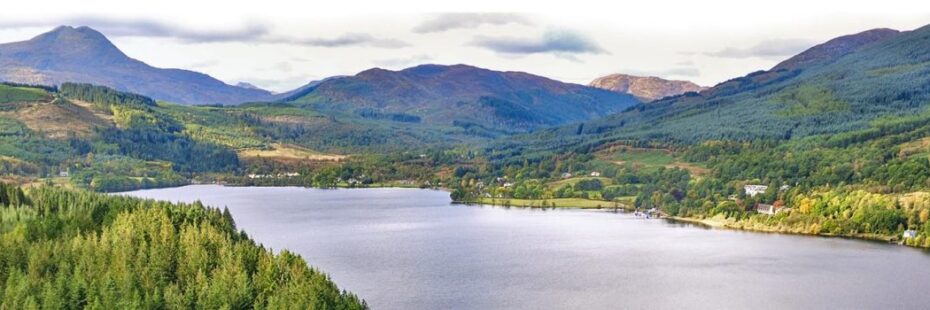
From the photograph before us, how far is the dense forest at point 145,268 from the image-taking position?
159 ft

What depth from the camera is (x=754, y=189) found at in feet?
408

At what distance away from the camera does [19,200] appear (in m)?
83.3

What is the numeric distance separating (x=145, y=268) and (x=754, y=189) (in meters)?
86.8

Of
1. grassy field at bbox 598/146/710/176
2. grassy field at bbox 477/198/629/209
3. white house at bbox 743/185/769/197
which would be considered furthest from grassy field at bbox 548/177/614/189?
white house at bbox 743/185/769/197

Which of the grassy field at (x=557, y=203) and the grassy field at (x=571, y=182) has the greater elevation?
the grassy field at (x=571, y=182)

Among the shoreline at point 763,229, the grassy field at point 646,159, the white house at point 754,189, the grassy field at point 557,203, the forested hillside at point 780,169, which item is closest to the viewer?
the shoreline at point 763,229

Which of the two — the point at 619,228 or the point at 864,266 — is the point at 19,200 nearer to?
the point at 619,228

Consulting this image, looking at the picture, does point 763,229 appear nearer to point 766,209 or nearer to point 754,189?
point 766,209

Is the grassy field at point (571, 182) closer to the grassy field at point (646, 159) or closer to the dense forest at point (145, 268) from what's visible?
the grassy field at point (646, 159)

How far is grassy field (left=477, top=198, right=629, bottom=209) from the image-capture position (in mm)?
135500

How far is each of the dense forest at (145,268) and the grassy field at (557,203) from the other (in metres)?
70.1

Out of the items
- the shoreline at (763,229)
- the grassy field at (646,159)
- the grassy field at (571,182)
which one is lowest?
the shoreline at (763,229)

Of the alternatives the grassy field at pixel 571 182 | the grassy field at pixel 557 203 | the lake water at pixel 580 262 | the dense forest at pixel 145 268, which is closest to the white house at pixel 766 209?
the lake water at pixel 580 262

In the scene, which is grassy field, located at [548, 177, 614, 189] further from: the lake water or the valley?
the lake water
